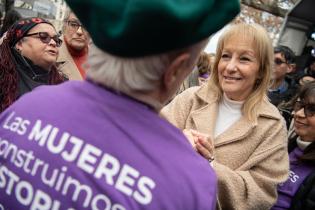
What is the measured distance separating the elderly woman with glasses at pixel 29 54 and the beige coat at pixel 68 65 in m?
0.25

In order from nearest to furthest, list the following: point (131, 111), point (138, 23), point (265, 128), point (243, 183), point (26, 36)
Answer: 1. point (138, 23)
2. point (131, 111)
3. point (243, 183)
4. point (265, 128)
5. point (26, 36)

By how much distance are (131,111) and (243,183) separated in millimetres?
1075

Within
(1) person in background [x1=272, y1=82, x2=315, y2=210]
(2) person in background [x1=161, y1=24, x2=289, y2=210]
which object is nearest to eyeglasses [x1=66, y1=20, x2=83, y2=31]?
(2) person in background [x1=161, y1=24, x2=289, y2=210]

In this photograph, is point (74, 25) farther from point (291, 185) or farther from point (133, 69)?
point (133, 69)

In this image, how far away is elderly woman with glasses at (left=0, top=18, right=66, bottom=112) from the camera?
10.3 feet

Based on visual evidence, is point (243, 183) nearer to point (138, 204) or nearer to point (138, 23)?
point (138, 204)

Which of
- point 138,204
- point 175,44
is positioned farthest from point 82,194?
point 175,44

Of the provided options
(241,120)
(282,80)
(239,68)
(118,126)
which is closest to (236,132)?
(241,120)

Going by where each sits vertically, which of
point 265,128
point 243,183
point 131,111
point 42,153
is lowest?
point 243,183

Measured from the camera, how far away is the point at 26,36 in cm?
334

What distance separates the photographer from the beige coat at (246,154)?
1.92 m

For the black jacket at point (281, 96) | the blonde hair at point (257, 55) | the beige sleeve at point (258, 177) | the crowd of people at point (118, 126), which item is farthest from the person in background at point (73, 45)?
the crowd of people at point (118, 126)

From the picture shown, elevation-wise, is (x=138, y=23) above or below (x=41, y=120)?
above

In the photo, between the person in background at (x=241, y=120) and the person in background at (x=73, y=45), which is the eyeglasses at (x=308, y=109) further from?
the person in background at (x=73, y=45)
